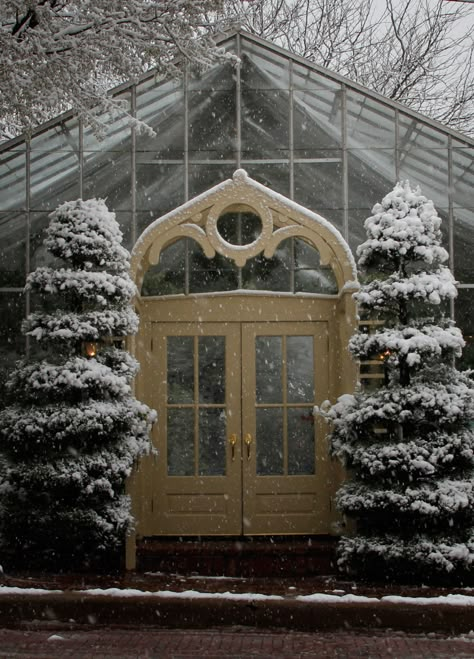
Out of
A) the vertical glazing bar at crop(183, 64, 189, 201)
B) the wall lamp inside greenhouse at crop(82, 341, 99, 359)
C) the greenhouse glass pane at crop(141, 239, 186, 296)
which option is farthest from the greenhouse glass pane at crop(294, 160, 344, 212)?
the wall lamp inside greenhouse at crop(82, 341, 99, 359)

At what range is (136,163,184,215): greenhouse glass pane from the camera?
10.0 meters

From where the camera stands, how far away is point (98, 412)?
27.9 feet

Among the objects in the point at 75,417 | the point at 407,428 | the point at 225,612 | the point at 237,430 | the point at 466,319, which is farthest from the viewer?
the point at 237,430

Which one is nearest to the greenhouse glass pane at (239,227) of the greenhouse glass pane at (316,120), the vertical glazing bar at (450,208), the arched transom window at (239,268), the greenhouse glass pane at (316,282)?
the arched transom window at (239,268)

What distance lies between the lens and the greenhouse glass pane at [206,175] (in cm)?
1009

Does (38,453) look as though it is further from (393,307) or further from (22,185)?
(393,307)

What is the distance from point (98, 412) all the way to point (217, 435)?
178 centimetres

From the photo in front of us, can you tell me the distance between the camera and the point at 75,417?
8.48 meters

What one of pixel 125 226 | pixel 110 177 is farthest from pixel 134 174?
pixel 125 226

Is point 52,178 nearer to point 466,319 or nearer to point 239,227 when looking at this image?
point 239,227

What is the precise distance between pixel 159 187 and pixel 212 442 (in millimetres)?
2915

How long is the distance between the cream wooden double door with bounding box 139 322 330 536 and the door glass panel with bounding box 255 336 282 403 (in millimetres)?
11

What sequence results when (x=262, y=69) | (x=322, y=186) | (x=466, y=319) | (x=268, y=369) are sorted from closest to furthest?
(x=466, y=319), (x=268, y=369), (x=322, y=186), (x=262, y=69)

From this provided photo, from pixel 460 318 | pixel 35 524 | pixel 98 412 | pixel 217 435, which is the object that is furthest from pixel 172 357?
pixel 460 318
